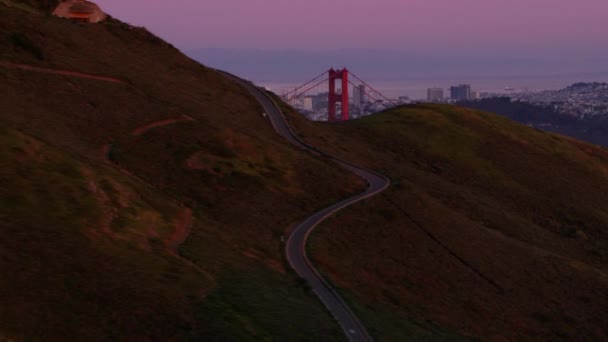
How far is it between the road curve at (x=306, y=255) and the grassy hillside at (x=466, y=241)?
0.71 metres

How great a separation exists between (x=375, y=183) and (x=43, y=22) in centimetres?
2860

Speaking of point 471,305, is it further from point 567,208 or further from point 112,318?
point 567,208

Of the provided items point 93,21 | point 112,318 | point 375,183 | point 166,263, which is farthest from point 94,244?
point 93,21

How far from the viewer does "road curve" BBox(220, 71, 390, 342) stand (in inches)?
815

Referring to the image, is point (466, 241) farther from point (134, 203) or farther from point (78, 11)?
point (78, 11)

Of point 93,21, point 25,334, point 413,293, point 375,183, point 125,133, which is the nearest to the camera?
point 25,334

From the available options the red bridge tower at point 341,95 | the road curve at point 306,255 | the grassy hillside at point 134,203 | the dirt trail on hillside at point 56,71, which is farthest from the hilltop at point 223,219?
the red bridge tower at point 341,95

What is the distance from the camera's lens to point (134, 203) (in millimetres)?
24125

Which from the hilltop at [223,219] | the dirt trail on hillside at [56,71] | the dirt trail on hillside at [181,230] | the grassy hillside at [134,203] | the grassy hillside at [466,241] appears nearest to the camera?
the grassy hillside at [134,203]

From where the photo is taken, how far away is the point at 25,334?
1396cm

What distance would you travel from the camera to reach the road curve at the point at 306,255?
67.9ft

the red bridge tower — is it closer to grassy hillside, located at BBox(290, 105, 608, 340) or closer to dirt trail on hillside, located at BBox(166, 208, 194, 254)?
grassy hillside, located at BBox(290, 105, 608, 340)

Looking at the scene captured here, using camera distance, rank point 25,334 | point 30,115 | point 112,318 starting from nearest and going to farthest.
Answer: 1. point 25,334
2. point 112,318
3. point 30,115

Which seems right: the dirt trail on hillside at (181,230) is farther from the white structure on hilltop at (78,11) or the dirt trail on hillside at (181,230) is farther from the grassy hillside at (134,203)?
the white structure on hilltop at (78,11)
